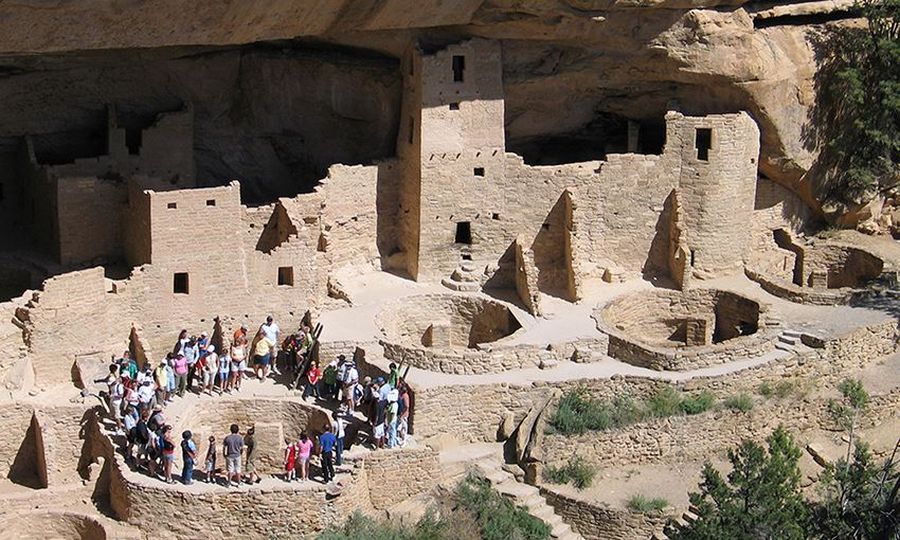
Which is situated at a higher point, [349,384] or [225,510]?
[349,384]

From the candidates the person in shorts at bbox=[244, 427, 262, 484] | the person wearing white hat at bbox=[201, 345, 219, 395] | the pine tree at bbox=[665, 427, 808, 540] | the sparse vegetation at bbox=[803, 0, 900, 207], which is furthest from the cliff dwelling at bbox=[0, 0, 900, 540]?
the pine tree at bbox=[665, 427, 808, 540]

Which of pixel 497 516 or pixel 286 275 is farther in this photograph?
pixel 286 275

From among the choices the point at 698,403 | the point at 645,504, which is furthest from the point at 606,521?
the point at 698,403

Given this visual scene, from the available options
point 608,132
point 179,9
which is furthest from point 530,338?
point 179,9

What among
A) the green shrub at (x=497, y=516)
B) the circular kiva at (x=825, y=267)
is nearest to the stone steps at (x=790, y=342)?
the circular kiva at (x=825, y=267)

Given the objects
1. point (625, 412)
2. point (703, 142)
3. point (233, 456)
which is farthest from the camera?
point (703, 142)

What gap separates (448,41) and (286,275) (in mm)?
4791

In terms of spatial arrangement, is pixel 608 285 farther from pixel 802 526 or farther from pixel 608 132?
pixel 802 526

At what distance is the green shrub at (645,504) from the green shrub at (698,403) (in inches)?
69.8

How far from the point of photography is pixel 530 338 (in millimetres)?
29438

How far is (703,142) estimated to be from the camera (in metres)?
31.8

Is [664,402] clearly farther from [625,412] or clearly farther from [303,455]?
[303,455]

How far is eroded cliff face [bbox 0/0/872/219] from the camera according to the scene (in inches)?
1190

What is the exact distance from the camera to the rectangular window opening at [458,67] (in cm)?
3070
